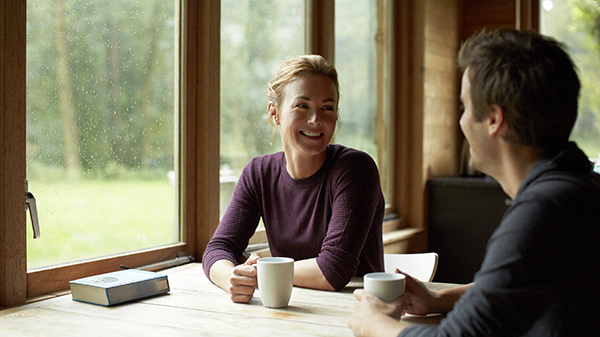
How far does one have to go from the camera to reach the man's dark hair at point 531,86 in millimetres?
940

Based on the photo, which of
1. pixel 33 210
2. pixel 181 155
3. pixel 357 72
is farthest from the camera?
pixel 357 72

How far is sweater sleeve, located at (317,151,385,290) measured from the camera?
1632mm

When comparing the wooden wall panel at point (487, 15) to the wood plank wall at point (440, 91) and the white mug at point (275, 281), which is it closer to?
the wood plank wall at point (440, 91)

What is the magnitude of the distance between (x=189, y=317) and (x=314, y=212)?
642mm

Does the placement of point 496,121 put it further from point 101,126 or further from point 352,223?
point 101,126

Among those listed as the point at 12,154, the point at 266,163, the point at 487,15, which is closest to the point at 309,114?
the point at 266,163

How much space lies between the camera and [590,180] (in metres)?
0.94

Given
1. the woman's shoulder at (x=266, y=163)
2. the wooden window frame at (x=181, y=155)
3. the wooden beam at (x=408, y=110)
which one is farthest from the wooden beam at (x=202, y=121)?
the wooden beam at (x=408, y=110)

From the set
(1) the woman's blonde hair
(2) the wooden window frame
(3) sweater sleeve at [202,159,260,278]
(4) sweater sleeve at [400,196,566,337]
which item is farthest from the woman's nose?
(4) sweater sleeve at [400,196,566,337]

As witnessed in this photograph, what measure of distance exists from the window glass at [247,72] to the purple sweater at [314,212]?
0.44 meters

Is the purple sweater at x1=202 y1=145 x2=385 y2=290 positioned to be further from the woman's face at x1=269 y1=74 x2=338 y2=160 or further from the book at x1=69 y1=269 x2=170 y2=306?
the book at x1=69 y1=269 x2=170 y2=306

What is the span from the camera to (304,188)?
1.92 metres

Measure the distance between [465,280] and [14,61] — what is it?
3087 mm

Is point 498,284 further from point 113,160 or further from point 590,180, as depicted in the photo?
point 113,160
